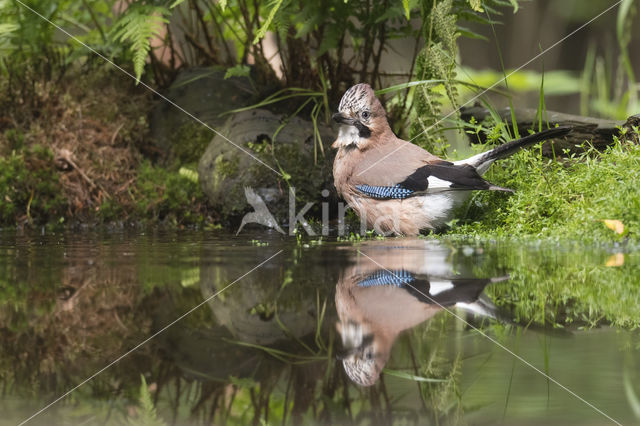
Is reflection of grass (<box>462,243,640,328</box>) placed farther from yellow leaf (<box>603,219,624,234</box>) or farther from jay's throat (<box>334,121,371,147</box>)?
jay's throat (<box>334,121,371,147</box>)

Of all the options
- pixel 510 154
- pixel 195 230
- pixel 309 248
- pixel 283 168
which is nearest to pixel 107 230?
pixel 195 230

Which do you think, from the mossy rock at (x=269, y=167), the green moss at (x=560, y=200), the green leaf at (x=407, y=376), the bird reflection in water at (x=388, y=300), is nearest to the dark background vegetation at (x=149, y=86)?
the mossy rock at (x=269, y=167)

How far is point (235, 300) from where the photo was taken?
2.72 metres

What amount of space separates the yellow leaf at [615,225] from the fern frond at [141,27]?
159 inches

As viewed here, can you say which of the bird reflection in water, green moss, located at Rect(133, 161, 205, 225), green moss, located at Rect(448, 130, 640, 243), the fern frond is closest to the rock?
green moss, located at Rect(133, 161, 205, 225)

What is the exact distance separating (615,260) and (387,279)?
1.32 m

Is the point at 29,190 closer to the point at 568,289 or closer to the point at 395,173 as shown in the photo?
the point at 395,173

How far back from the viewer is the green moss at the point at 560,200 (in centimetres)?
423

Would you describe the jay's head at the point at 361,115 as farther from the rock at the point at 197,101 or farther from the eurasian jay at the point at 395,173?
the rock at the point at 197,101

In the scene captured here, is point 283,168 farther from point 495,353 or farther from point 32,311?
point 495,353

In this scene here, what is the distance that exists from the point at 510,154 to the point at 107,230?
12.2 ft

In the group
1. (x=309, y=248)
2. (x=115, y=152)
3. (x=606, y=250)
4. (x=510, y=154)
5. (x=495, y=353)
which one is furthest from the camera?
(x=115, y=152)

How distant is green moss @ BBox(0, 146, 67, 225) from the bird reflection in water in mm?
4028

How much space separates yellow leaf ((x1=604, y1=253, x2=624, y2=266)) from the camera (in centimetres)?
332
